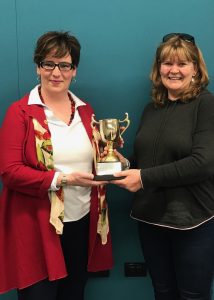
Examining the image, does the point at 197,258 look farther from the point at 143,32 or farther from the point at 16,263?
the point at 143,32

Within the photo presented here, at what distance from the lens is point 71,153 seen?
143 centimetres

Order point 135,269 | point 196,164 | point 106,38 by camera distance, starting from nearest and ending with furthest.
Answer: point 196,164
point 106,38
point 135,269

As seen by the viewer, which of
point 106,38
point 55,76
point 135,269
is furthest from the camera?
point 135,269

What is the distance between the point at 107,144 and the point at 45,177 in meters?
0.28

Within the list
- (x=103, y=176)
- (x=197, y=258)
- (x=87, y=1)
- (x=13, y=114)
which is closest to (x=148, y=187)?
(x=103, y=176)

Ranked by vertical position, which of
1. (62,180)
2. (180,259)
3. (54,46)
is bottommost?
(180,259)

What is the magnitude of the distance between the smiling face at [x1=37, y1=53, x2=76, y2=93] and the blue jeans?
66cm

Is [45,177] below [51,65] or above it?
below

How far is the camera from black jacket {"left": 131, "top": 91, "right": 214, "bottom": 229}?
52.3 inches

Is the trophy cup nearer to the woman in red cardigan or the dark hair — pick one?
the woman in red cardigan

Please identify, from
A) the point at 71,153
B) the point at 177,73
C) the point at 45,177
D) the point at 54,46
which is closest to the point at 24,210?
the point at 45,177

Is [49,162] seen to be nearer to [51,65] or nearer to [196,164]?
[51,65]

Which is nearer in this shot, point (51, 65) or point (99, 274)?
point (51, 65)

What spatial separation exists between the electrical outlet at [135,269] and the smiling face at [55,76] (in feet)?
3.34
